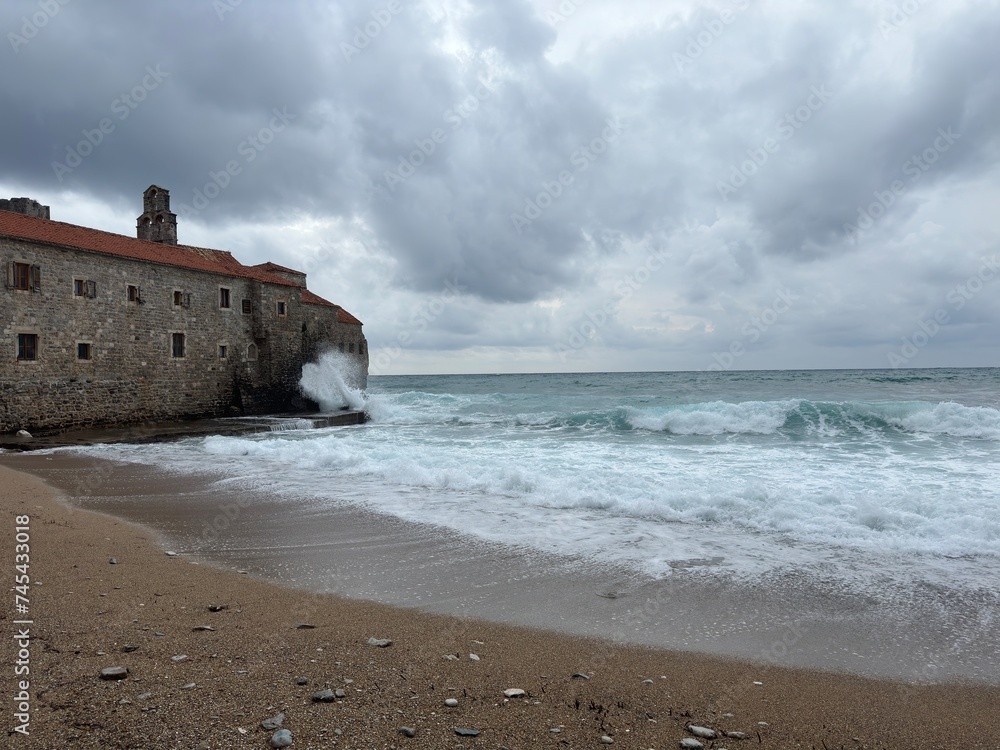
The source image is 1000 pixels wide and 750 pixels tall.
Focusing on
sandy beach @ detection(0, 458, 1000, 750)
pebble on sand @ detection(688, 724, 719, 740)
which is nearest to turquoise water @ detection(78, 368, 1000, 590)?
sandy beach @ detection(0, 458, 1000, 750)

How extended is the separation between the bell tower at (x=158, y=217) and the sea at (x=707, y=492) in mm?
15998

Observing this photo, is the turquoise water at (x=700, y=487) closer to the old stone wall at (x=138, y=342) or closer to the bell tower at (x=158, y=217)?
the old stone wall at (x=138, y=342)

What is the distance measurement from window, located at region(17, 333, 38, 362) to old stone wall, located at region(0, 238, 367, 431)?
12 cm

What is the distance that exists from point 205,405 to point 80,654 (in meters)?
24.1

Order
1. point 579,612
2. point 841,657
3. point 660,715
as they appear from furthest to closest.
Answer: point 579,612 → point 841,657 → point 660,715

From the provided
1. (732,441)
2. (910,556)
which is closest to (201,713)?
(910,556)

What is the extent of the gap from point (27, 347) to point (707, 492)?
21.6 meters

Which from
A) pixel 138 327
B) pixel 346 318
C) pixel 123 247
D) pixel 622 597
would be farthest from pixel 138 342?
pixel 622 597

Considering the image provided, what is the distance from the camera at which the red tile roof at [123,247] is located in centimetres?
1877

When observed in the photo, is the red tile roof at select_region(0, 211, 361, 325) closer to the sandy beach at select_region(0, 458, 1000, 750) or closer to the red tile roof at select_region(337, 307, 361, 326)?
the red tile roof at select_region(337, 307, 361, 326)

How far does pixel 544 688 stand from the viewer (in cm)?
304

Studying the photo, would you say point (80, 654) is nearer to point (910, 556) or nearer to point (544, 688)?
point (544, 688)

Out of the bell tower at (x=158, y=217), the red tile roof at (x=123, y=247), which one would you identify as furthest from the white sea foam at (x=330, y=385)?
the bell tower at (x=158, y=217)

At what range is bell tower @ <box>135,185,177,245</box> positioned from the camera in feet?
92.4
